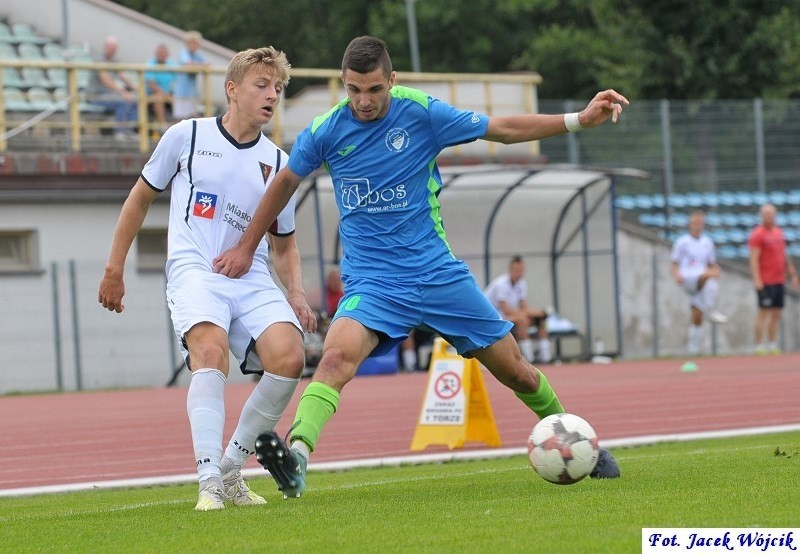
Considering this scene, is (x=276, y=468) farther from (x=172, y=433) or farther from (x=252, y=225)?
(x=172, y=433)

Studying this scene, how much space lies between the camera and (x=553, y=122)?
24.1ft

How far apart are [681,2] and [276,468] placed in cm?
2925

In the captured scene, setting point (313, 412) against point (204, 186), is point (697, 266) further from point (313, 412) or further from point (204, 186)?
point (313, 412)

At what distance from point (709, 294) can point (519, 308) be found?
11.4ft

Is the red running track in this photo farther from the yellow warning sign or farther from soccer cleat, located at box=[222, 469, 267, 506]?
soccer cleat, located at box=[222, 469, 267, 506]

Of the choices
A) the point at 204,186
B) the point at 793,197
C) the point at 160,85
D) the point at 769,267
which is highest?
the point at 160,85

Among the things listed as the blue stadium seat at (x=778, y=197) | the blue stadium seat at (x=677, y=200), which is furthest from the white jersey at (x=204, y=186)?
the blue stadium seat at (x=778, y=197)

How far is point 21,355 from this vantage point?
72.5ft

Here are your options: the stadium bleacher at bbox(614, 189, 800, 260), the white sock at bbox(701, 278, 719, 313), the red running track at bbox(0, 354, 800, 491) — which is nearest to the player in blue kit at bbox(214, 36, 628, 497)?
the red running track at bbox(0, 354, 800, 491)

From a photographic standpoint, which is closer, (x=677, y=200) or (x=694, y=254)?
(x=694, y=254)

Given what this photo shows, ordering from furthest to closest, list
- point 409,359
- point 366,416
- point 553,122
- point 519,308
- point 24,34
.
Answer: point 24,34 → point 519,308 → point 409,359 → point 366,416 → point 553,122

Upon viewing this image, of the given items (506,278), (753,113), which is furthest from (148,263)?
(753,113)

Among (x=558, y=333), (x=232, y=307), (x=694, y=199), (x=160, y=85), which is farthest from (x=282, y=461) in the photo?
(x=694, y=199)

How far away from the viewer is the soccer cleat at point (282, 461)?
6543 mm
